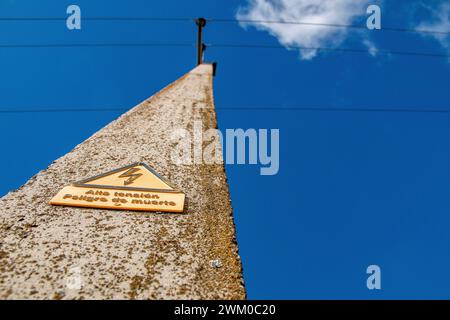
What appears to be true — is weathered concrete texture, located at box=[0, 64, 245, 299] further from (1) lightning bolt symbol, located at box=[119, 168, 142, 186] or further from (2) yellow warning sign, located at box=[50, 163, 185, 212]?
(1) lightning bolt symbol, located at box=[119, 168, 142, 186]

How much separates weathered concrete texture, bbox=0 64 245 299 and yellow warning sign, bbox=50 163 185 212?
0.06 metres

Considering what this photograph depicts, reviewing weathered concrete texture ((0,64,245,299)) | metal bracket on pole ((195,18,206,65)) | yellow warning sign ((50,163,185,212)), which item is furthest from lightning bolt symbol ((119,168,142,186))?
metal bracket on pole ((195,18,206,65))

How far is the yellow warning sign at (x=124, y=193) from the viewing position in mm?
1976

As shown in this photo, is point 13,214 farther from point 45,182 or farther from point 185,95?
point 185,95

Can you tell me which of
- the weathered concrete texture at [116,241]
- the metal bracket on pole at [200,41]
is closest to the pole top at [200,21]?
the metal bracket on pole at [200,41]

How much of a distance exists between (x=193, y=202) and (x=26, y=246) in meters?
0.98

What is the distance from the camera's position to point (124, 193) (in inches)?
82.7

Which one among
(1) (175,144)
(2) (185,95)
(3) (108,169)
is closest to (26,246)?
(3) (108,169)

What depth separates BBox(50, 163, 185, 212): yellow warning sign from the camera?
1.98 meters

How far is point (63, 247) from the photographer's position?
5.17 feet

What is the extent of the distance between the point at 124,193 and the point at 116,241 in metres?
0.50

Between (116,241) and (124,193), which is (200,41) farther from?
(116,241)

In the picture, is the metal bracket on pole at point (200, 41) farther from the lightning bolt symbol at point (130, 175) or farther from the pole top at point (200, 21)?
the lightning bolt symbol at point (130, 175)

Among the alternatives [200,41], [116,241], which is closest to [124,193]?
[116,241]
